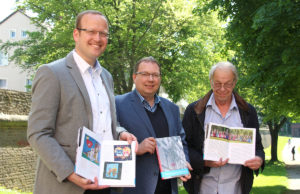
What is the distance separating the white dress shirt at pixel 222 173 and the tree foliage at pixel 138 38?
12.7 metres

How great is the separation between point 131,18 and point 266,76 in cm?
928

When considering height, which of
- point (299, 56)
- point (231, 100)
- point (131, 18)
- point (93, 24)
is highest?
point (131, 18)

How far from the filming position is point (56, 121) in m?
2.39

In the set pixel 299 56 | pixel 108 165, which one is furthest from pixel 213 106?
pixel 299 56

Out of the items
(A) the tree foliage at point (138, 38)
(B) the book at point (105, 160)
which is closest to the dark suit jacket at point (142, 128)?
(B) the book at point (105, 160)

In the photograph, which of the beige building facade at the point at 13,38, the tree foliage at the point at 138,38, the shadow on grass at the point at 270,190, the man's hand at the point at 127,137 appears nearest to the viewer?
the man's hand at the point at 127,137

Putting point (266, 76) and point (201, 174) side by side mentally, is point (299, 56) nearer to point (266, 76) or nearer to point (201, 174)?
point (266, 76)

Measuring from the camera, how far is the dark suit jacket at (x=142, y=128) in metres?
3.28

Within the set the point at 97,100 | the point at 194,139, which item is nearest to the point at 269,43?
the point at 194,139

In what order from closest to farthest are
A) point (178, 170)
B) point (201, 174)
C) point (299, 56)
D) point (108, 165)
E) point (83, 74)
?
point (108, 165), point (83, 74), point (178, 170), point (201, 174), point (299, 56)

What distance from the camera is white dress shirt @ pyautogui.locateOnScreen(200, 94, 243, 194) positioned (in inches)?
134

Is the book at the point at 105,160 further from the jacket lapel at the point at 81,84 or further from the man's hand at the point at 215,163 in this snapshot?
the man's hand at the point at 215,163

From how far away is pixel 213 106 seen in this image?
142 inches

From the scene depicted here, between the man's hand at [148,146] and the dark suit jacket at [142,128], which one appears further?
the dark suit jacket at [142,128]
